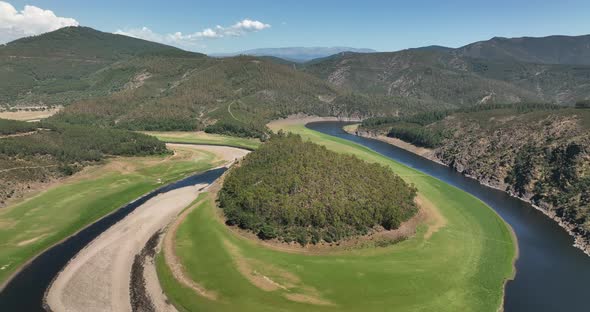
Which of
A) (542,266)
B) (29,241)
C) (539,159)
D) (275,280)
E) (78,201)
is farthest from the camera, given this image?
(539,159)

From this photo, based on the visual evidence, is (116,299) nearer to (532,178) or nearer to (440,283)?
(440,283)

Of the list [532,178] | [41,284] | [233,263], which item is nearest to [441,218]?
[532,178]

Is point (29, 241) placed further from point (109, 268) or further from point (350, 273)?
point (350, 273)

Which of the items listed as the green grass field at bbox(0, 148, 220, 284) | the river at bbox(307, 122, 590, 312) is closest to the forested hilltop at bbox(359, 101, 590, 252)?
the river at bbox(307, 122, 590, 312)

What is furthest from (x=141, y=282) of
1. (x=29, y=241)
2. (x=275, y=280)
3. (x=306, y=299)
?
(x=29, y=241)

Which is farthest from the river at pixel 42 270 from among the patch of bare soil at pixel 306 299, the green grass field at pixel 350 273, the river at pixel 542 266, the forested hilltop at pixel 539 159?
the forested hilltop at pixel 539 159

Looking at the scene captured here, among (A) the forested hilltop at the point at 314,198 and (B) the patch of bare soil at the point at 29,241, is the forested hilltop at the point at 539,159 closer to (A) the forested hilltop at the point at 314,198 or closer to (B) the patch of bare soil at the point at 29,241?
(A) the forested hilltop at the point at 314,198

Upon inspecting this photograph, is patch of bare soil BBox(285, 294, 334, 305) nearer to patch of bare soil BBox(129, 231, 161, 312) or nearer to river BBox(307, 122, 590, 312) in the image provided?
patch of bare soil BBox(129, 231, 161, 312)
